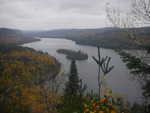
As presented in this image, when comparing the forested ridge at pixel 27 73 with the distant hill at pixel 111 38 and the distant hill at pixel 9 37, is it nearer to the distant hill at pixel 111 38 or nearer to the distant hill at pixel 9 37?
the distant hill at pixel 9 37

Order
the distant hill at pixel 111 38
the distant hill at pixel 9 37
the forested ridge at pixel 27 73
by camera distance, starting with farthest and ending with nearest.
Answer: the distant hill at pixel 9 37
the forested ridge at pixel 27 73
the distant hill at pixel 111 38

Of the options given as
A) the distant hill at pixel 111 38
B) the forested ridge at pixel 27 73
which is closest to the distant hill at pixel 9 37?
the forested ridge at pixel 27 73

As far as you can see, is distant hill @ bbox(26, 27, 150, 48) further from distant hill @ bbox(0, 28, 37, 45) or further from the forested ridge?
distant hill @ bbox(0, 28, 37, 45)

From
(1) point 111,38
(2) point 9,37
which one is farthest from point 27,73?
(2) point 9,37

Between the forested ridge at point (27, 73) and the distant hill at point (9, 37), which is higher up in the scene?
the distant hill at point (9, 37)

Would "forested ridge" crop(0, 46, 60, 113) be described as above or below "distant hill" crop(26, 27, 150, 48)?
below

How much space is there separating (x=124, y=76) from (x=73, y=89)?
11.7 m

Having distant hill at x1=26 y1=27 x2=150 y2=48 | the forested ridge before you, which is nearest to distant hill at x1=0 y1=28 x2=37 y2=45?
the forested ridge

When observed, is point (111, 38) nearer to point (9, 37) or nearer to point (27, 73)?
point (27, 73)

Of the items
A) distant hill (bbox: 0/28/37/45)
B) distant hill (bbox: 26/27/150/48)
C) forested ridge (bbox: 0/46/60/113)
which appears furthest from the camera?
distant hill (bbox: 0/28/37/45)

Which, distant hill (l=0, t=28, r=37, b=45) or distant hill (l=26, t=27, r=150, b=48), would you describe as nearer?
distant hill (l=26, t=27, r=150, b=48)

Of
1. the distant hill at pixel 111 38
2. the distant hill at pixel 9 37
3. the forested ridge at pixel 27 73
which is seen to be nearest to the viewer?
the distant hill at pixel 111 38

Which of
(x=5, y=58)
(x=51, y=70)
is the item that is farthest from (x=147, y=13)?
(x=5, y=58)

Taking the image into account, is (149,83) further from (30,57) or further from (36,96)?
(30,57)
